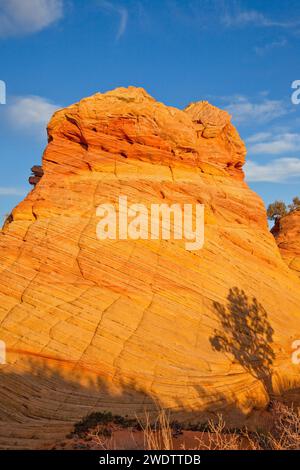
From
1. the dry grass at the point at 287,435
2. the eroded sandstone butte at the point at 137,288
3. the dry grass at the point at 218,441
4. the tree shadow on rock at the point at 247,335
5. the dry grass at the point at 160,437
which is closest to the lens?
the dry grass at the point at 160,437

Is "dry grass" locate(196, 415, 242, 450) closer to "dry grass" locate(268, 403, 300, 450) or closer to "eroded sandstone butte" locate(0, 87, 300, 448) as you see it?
"dry grass" locate(268, 403, 300, 450)

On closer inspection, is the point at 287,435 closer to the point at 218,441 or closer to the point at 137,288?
the point at 218,441

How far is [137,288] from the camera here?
16656 mm

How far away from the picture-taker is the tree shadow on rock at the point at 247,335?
641 inches

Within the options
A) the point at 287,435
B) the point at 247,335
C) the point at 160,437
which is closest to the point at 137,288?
the point at 247,335

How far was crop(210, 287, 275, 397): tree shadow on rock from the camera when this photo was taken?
53.4 feet

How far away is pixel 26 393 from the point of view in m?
13.4

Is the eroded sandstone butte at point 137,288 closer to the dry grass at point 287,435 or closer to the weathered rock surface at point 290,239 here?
the dry grass at point 287,435

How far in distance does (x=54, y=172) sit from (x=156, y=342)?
32.3ft

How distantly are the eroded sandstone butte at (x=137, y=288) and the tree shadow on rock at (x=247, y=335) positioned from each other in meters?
0.06

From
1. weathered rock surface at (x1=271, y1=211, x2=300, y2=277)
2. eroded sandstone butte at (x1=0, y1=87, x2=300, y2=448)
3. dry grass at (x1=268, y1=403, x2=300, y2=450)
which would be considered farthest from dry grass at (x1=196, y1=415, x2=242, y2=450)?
weathered rock surface at (x1=271, y1=211, x2=300, y2=277)

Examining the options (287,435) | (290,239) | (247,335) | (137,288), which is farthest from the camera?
(290,239)

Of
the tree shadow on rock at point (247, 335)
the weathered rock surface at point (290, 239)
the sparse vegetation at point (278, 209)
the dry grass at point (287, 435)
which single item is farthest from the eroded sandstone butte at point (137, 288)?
the sparse vegetation at point (278, 209)

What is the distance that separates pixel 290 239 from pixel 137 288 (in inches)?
714
